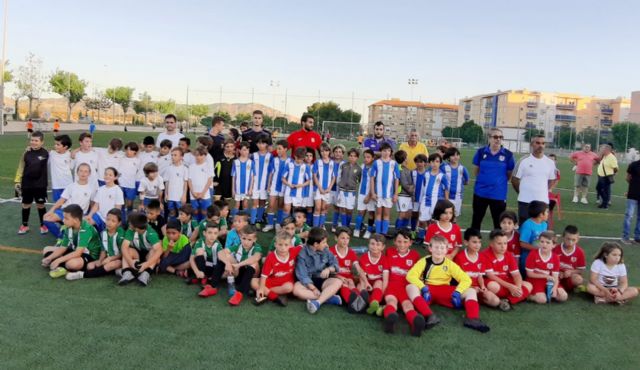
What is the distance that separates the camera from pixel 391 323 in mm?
4254

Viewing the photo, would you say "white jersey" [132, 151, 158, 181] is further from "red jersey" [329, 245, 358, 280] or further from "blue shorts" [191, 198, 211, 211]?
"red jersey" [329, 245, 358, 280]

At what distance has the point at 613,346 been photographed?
163 inches

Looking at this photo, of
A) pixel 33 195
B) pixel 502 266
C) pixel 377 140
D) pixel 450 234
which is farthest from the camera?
pixel 377 140

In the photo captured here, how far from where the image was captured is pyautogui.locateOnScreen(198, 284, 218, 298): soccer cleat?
497 cm

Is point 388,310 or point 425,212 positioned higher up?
point 425,212

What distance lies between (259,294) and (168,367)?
148 centimetres

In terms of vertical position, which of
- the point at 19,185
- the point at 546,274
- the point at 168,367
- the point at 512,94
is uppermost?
the point at 512,94

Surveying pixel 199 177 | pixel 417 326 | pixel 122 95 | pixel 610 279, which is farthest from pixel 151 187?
pixel 122 95

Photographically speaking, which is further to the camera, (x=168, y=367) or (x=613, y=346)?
(x=613, y=346)

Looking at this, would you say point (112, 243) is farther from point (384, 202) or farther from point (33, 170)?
point (384, 202)

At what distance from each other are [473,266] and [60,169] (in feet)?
20.5

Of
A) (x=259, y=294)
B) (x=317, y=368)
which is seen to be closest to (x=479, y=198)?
(x=259, y=294)

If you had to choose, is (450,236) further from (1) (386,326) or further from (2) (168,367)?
(2) (168,367)

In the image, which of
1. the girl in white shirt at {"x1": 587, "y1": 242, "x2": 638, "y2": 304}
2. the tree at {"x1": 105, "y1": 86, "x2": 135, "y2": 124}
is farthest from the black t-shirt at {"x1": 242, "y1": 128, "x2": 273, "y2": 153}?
the tree at {"x1": 105, "y1": 86, "x2": 135, "y2": 124}
